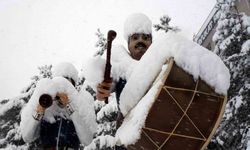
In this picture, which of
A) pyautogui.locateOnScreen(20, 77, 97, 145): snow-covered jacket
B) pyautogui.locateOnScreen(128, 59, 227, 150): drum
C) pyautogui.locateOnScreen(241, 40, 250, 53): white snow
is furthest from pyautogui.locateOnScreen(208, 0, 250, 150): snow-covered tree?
pyautogui.locateOnScreen(128, 59, 227, 150): drum

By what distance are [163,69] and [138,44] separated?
3.71ft

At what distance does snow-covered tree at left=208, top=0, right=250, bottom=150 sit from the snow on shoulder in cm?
377

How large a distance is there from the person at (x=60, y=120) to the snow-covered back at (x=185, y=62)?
93cm

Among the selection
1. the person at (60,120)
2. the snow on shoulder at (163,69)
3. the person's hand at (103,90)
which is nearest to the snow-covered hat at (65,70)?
the person at (60,120)

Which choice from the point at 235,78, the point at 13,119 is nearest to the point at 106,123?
the point at 13,119

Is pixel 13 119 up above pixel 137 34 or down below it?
below

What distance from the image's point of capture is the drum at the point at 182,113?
2781 mm

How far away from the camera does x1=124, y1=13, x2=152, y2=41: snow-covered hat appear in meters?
4.03

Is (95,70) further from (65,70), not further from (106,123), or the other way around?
(106,123)

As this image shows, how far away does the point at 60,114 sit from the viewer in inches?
152

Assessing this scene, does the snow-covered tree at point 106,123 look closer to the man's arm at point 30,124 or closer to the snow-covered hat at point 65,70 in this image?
the snow-covered hat at point 65,70

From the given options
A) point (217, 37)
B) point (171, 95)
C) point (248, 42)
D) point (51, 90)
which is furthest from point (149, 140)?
point (217, 37)

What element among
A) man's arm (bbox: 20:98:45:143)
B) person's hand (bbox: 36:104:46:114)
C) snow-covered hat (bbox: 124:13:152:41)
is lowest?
man's arm (bbox: 20:98:45:143)

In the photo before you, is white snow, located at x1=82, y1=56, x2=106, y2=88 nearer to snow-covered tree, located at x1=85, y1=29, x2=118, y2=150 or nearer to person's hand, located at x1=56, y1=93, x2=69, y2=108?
person's hand, located at x1=56, y1=93, x2=69, y2=108
